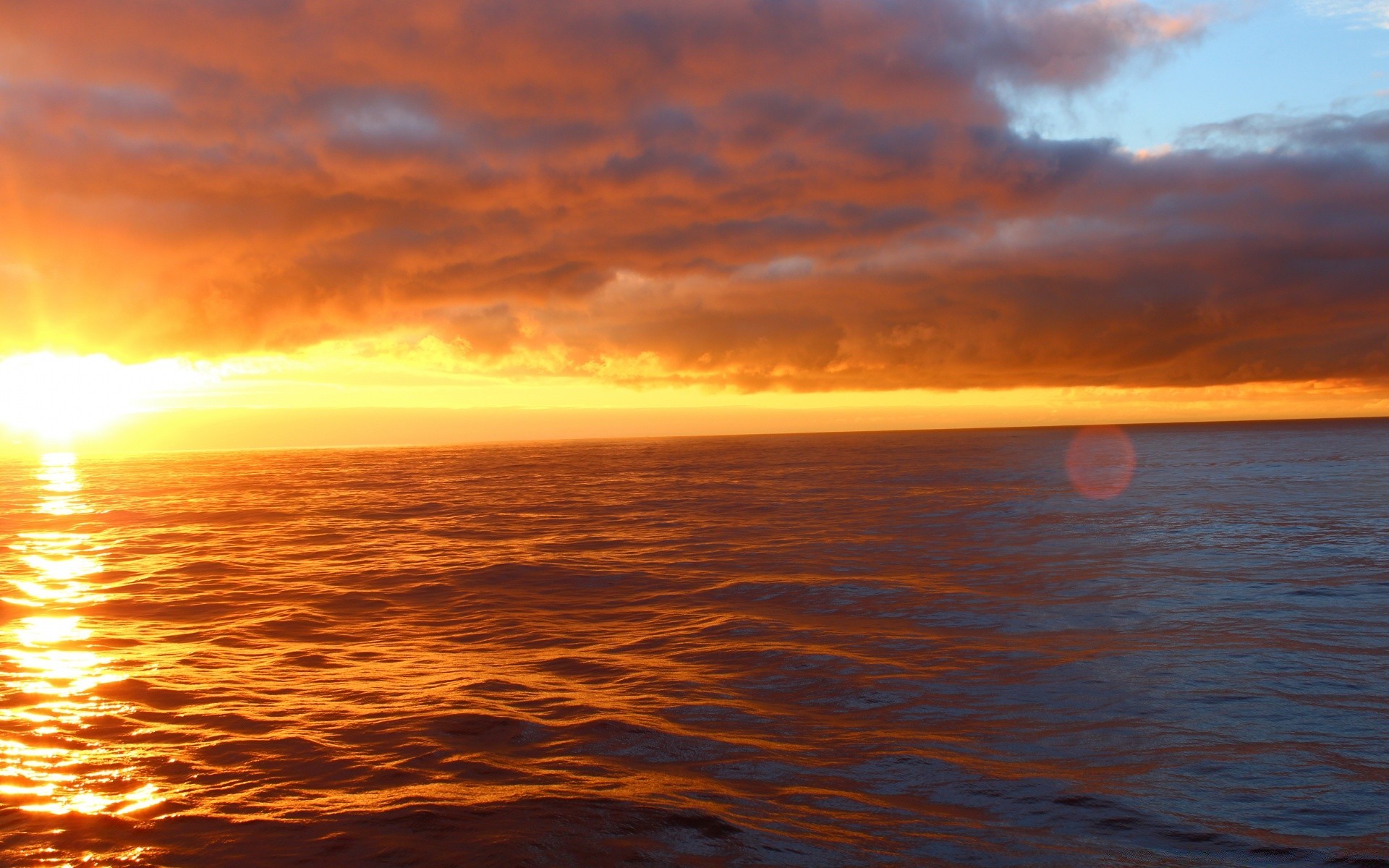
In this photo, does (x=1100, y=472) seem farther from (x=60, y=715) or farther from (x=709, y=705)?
(x=60, y=715)

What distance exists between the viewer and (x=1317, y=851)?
7.17 meters

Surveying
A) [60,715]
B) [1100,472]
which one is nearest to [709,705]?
[60,715]

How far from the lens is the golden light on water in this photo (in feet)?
27.1

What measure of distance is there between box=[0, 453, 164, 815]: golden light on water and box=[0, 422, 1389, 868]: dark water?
0.19 ft

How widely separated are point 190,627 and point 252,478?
90.5 metres

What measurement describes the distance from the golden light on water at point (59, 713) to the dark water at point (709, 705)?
6cm

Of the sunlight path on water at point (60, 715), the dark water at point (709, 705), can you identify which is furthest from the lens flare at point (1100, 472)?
the sunlight path on water at point (60, 715)

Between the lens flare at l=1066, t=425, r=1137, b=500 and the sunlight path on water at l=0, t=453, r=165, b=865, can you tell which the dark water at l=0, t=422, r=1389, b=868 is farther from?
the lens flare at l=1066, t=425, r=1137, b=500

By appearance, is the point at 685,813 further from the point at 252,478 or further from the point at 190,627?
the point at 252,478

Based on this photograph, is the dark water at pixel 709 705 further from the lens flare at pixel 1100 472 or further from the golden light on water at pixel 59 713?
the lens flare at pixel 1100 472

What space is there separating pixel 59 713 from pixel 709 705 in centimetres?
853

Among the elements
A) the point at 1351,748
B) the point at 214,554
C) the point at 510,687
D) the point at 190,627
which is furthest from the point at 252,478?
the point at 1351,748

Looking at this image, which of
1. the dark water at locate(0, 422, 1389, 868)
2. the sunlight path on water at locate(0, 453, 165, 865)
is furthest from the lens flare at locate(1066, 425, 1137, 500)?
the sunlight path on water at locate(0, 453, 165, 865)

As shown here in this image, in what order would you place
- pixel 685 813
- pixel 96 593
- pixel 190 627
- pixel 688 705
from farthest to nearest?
1. pixel 96 593
2. pixel 190 627
3. pixel 688 705
4. pixel 685 813
